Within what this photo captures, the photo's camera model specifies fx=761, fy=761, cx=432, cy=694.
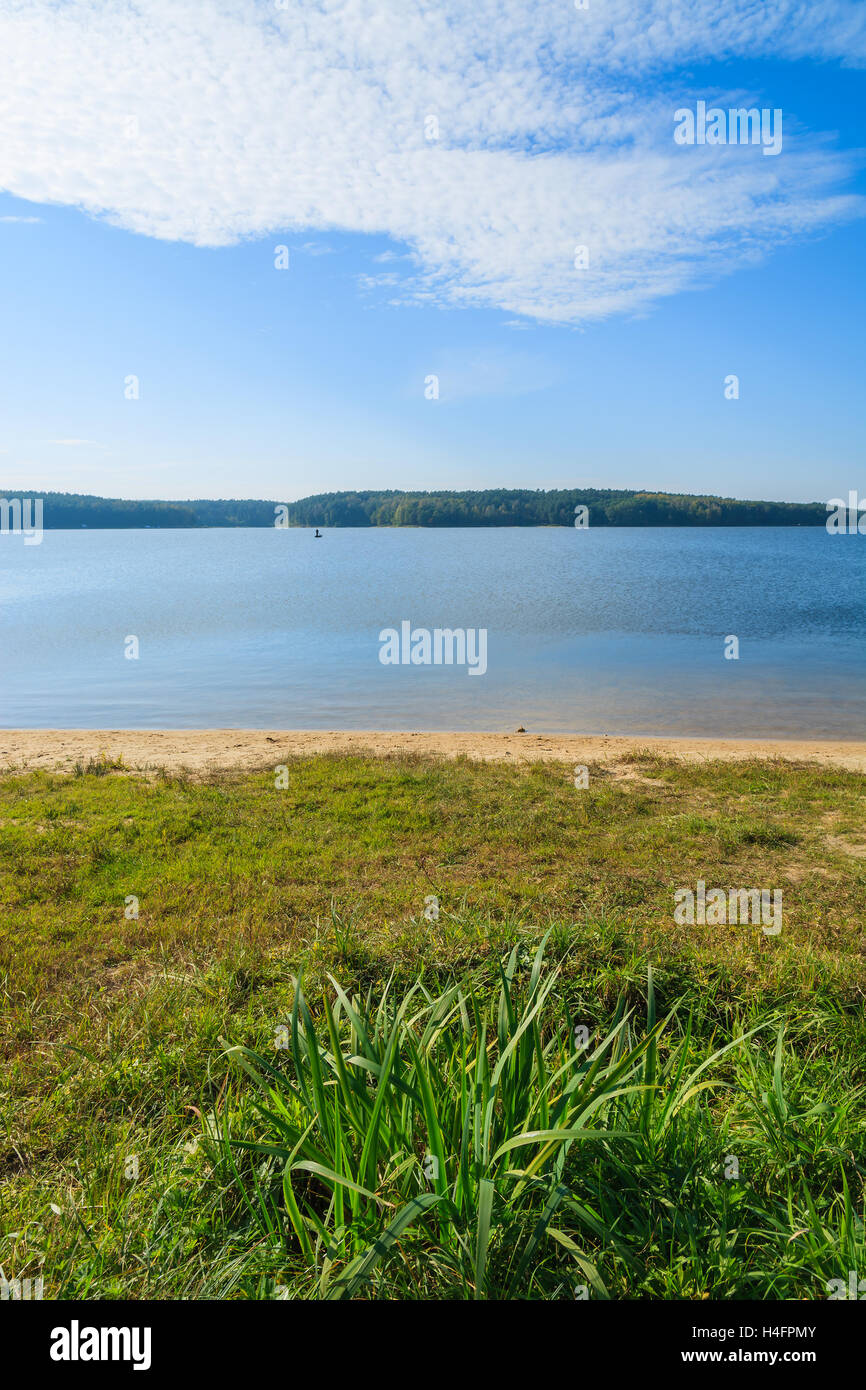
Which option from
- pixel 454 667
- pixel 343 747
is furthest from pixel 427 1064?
Answer: pixel 454 667

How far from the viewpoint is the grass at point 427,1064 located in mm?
2416

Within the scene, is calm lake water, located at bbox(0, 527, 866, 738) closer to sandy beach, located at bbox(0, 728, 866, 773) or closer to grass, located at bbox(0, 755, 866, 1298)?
sandy beach, located at bbox(0, 728, 866, 773)

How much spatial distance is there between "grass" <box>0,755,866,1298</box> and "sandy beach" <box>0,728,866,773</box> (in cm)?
405

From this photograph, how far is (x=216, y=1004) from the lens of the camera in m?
4.25

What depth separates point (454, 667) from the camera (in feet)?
77.7

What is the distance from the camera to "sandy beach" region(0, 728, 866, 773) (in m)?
11.9

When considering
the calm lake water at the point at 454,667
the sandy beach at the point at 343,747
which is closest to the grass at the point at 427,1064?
the sandy beach at the point at 343,747

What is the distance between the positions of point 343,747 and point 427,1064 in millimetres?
10099

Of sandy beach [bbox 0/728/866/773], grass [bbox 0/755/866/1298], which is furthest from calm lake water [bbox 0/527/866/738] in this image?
grass [bbox 0/755/866/1298]

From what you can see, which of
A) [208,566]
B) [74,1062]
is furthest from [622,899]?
[208,566]

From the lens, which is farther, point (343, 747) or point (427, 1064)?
point (343, 747)

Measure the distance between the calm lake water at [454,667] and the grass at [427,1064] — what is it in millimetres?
9768

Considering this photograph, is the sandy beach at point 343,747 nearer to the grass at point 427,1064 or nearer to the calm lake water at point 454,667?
the calm lake water at point 454,667

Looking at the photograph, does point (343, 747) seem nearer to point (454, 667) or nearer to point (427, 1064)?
point (427, 1064)
